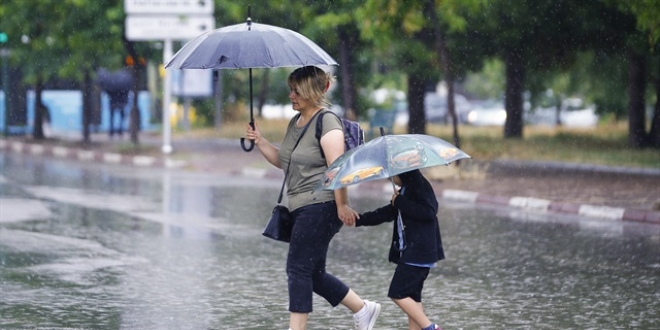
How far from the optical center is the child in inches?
281

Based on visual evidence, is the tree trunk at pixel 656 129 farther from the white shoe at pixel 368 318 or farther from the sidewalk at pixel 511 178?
the white shoe at pixel 368 318

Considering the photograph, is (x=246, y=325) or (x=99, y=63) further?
(x=99, y=63)

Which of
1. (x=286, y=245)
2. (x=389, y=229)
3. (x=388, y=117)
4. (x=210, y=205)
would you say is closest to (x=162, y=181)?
(x=210, y=205)

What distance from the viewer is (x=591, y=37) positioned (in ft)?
88.2

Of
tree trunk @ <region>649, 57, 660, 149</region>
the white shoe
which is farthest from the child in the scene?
tree trunk @ <region>649, 57, 660, 149</region>

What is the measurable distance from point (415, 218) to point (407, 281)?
1.26 feet

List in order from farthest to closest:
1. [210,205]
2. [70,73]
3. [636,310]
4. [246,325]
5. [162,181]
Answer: [70,73] → [162,181] → [210,205] → [636,310] → [246,325]

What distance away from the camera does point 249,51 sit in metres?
7.54

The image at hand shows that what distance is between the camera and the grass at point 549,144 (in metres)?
25.7

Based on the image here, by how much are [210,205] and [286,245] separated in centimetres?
467

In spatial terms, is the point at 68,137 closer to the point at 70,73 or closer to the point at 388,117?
the point at 70,73

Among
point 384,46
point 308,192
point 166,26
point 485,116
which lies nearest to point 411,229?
point 308,192

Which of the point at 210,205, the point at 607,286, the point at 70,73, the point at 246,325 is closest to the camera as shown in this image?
the point at 246,325

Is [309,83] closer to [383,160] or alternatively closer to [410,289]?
[383,160]
